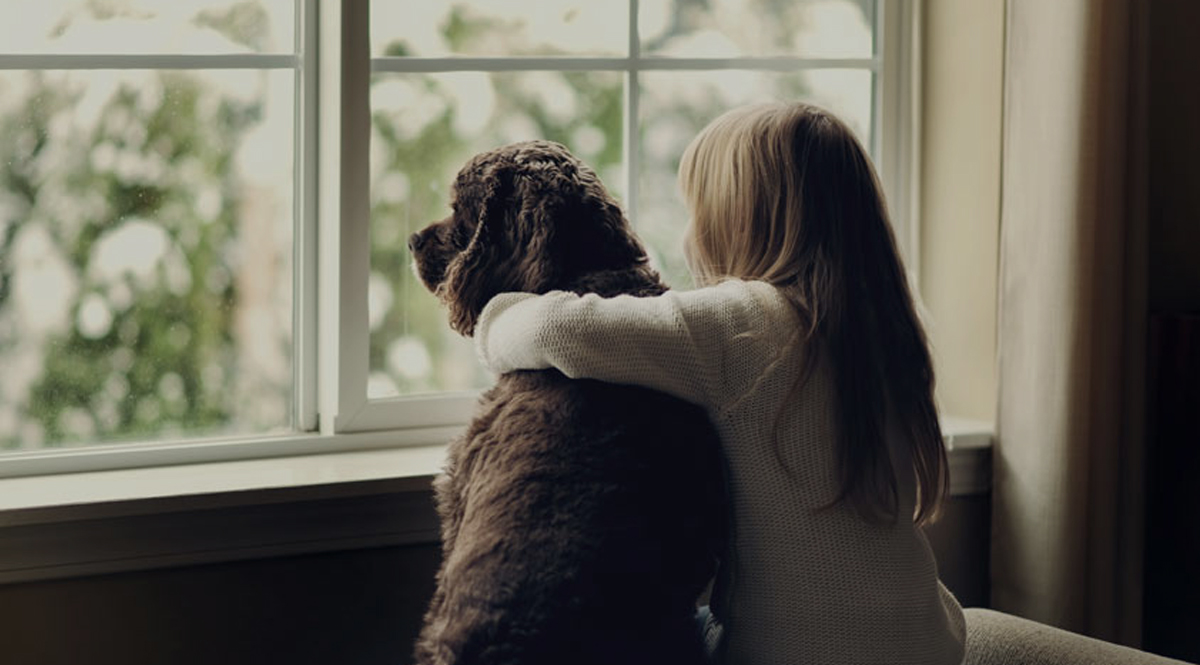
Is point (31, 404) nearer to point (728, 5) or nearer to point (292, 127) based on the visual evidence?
point (292, 127)

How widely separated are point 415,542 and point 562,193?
25.9 inches

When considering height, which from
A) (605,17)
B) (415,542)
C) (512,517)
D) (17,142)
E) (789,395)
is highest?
(605,17)

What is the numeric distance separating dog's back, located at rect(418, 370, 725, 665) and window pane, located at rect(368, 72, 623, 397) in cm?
72

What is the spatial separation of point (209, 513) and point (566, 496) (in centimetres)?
65

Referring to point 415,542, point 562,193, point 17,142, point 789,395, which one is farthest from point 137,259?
point 789,395

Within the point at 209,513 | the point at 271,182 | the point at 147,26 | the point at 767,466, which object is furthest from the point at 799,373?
the point at 147,26

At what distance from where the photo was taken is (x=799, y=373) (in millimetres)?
1502

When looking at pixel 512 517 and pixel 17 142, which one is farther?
pixel 17 142

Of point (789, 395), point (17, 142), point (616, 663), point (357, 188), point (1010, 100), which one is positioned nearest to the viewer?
point (616, 663)

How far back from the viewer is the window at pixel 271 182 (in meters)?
1.95

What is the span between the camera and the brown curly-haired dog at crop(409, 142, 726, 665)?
1.37 metres

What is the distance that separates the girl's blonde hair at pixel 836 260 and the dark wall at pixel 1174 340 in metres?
0.85

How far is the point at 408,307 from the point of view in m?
2.18

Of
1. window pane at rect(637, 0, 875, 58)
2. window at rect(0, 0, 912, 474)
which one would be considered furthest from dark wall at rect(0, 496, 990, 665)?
window pane at rect(637, 0, 875, 58)
